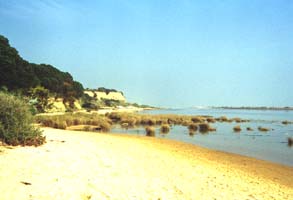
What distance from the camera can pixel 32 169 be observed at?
29.3ft

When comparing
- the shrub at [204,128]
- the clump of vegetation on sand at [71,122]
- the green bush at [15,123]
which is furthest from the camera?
the shrub at [204,128]

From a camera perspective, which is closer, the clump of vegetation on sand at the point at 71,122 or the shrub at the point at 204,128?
the clump of vegetation on sand at the point at 71,122

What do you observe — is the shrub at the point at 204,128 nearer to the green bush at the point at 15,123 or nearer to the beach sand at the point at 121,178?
the beach sand at the point at 121,178

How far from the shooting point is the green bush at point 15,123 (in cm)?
1209

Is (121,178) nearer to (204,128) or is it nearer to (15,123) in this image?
(15,123)

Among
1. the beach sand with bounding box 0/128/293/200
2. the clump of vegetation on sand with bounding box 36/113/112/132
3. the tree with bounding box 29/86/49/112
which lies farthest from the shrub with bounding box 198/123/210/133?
the tree with bounding box 29/86/49/112

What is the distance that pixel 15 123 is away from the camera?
491 inches

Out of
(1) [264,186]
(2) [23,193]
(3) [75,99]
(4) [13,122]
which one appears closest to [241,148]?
(1) [264,186]

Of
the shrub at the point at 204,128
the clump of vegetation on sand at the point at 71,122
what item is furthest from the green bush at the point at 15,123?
the shrub at the point at 204,128

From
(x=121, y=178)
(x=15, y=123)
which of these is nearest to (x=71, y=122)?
(x=15, y=123)

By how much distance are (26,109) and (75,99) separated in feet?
248

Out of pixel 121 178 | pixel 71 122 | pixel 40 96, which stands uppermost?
pixel 40 96

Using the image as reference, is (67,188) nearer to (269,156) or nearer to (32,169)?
(32,169)

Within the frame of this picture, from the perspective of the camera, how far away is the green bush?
12.1 metres
